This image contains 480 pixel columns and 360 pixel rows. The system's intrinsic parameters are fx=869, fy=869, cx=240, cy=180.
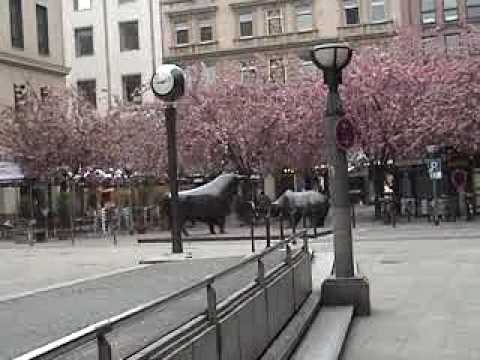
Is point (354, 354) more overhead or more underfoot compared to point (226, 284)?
more underfoot

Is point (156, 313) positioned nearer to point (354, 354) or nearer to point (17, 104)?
point (354, 354)

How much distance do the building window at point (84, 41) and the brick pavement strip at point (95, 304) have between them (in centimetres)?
5870

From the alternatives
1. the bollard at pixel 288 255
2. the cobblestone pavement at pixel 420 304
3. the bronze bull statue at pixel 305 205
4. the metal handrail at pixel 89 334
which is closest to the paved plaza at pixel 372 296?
the cobblestone pavement at pixel 420 304

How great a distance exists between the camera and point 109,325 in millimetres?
4133

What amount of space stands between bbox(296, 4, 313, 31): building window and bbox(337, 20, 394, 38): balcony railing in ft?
8.22

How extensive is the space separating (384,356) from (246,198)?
3295cm

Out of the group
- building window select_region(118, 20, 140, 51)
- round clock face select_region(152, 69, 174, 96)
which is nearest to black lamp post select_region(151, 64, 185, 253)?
round clock face select_region(152, 69, 174, 96)

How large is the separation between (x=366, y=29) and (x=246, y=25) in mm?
9240

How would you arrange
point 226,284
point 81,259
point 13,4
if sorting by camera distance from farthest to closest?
point 13,4, point 81,259, point 226,284

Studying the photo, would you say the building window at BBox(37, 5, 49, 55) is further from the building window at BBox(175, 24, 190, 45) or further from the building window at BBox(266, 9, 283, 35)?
the building window at BBox(266, 9, 283, 35)

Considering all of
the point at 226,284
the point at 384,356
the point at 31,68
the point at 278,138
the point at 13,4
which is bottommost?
the point at 384,356

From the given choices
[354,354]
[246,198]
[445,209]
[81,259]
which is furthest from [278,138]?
[354,354]

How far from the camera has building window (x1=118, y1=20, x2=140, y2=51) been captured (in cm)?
6794

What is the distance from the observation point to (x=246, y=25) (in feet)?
215
